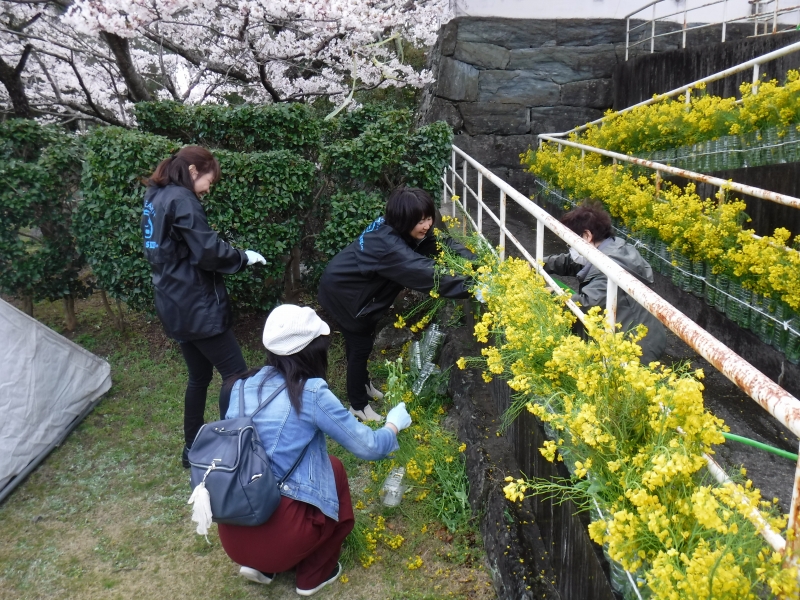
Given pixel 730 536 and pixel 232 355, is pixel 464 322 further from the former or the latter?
pixel 730 536

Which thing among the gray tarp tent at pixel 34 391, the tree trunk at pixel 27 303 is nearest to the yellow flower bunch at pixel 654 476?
the gray tarp tent at pixel 34 391

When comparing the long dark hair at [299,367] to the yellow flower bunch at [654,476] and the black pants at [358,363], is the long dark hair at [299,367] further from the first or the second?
the black pants at [358,363]

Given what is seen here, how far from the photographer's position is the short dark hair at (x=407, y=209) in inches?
147

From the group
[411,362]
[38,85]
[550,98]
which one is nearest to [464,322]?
[411,362]

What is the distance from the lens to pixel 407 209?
3.73 m

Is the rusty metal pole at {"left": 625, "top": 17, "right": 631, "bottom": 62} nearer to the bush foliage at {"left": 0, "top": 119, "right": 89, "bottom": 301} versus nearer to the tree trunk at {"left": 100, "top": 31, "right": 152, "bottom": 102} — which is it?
the tree trunk at {"left": 100, "top": 31, "right": 152, "bottom": 102}

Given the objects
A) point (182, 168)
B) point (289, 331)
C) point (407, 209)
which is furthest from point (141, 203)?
point (289, 331)

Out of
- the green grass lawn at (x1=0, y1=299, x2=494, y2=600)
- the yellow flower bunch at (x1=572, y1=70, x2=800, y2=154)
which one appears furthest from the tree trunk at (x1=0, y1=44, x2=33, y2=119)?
the yellow flower bunch at (x1=572, y1=70, x2=800, y2=154)

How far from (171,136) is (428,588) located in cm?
458

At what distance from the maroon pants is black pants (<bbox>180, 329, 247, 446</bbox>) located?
1.20m

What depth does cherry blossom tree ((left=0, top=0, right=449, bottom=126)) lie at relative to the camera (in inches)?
260

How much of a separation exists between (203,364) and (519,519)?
2.10 meters

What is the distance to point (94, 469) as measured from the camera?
13.9 feet

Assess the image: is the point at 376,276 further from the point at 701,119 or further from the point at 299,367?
the point at 701,119
